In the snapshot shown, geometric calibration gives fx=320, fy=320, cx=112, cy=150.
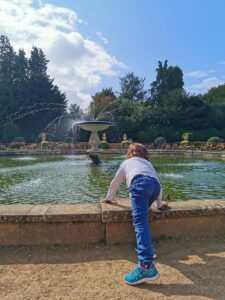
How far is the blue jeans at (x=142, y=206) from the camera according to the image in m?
2.91

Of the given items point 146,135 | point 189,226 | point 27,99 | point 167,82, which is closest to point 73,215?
point 189,226

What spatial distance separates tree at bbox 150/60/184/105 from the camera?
161ft

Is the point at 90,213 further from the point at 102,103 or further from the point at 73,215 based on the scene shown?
the point at 102,103

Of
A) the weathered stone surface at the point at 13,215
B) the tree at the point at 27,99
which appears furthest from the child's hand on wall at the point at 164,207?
the tree at the point at 27,99

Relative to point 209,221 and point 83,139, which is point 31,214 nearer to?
point 209,221

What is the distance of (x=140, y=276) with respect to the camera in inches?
106

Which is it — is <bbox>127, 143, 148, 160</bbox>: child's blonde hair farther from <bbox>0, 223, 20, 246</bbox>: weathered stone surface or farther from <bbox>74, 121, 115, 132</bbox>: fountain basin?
<bbox>74, 121, 115, 132</bbox>: fountain basin

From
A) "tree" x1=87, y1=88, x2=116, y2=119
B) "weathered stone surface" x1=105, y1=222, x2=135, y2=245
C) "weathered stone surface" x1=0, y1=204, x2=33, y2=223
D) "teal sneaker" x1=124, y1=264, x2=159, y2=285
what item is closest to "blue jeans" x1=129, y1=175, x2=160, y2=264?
"teal sneaker" x1=124, y1=264, x2=159, y2=285

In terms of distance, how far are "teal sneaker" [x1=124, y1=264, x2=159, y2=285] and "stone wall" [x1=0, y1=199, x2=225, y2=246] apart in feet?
2.79

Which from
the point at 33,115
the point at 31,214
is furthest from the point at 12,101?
the point at 31,214

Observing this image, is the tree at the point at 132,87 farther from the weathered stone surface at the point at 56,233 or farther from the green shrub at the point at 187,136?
the weathered stone surface at the point at 56,233

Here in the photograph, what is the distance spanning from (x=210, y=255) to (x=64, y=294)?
63.0 inches

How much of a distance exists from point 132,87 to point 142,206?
56445mm

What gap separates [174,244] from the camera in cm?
363
